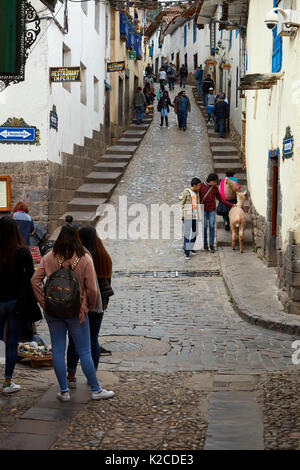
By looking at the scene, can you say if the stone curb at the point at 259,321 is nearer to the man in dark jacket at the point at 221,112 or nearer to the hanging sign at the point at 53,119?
the hanging sign at the point at 53,119

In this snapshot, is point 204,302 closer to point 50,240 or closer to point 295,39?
point 295,39

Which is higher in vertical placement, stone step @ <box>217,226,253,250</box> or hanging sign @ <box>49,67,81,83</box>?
hanging sign @ <box>49,67,81,83</box>

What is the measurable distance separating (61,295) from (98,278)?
80cm

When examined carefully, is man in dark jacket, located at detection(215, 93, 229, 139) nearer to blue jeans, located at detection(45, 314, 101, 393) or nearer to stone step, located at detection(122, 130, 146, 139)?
stone step, located at detection(122, 130, 146, 139)

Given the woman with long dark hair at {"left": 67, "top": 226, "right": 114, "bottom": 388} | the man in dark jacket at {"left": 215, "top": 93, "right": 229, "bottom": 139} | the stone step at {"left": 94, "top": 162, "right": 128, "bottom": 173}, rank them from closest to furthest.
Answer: the woman with long dark hair at {"left": 67, "top": 226, "right": 114, "bottom": 388}
the stone step at {"left": 94, "top": 162, "right": 128, "bottom": 173}
the man in dark jacket at {"left": 215, "top": 93, "right": 229, "bottom": 139}

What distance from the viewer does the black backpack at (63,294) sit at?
5.71 m

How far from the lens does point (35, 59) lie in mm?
15781

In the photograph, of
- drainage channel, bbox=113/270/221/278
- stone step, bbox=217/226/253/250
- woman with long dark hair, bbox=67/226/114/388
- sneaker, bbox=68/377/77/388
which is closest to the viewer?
woman with long dark hair, bbox=67/226/114/388

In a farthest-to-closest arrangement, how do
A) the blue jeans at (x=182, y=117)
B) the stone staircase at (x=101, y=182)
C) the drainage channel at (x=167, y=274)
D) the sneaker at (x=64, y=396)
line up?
the blue jeans at (x=182, y=117) < the stone staircase at (x=101, y=182) < the drainage channel at (x=167, y=274) < the sneaker at (x=64, y=396)

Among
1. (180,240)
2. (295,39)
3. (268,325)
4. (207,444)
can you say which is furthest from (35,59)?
(207,444)

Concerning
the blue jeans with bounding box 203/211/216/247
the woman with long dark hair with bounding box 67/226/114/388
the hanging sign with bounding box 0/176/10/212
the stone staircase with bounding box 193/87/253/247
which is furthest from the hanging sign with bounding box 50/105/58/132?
the woman with long dark hair with bounding box 67/226/114/388

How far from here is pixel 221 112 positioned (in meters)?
25.8

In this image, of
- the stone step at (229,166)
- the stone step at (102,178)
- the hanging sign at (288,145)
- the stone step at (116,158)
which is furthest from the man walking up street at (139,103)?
the hanging sign at (288,145)

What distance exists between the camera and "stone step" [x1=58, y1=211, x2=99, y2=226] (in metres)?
17.0
